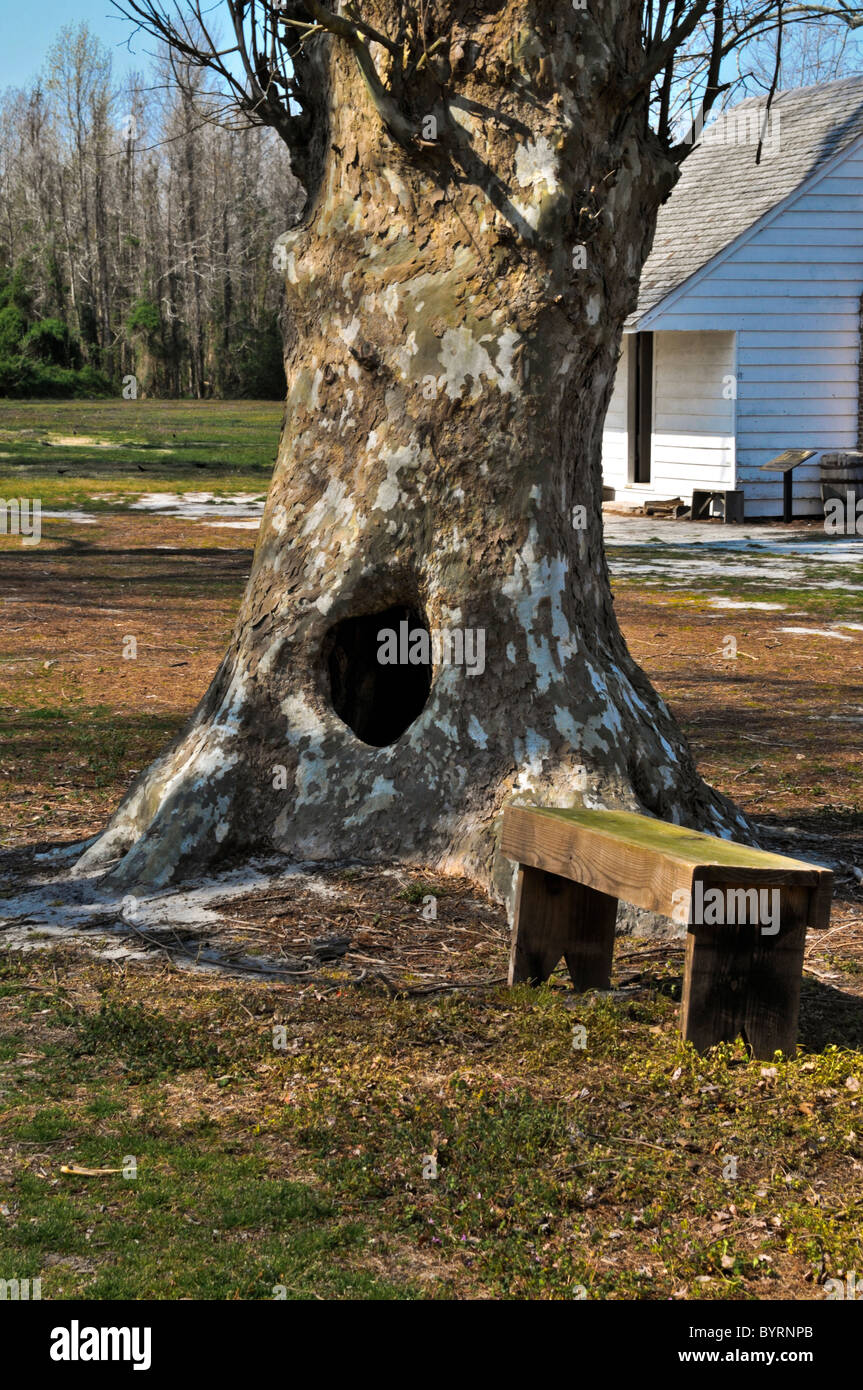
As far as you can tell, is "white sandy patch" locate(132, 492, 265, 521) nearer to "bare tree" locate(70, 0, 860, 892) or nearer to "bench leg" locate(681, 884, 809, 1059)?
"bare tree" locate(70, 0, 860, 892)

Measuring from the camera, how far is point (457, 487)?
610 centimetres

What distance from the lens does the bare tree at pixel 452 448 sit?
19.4 ft

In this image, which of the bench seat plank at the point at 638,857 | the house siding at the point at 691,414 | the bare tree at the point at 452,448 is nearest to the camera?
the bench seat plank at the point at 638,857

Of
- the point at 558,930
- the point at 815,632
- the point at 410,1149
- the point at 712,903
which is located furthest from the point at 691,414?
the point at 410,1149

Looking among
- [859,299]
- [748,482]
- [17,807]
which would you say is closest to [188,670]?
[17,807]

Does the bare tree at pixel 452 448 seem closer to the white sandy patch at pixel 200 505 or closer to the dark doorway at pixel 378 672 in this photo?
the dark doorway at pixel 378 672

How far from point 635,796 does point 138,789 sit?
7.27 feet

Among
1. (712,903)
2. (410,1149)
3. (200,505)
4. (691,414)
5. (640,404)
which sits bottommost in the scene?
(410,1149)

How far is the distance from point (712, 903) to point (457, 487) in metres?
2.42

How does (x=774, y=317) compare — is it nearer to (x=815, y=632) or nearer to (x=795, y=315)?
(x=795, y=315)

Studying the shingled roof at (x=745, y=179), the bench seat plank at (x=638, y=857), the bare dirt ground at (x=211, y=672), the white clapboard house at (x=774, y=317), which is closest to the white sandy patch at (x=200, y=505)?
the bare dirt ground at (x=211, y=672)

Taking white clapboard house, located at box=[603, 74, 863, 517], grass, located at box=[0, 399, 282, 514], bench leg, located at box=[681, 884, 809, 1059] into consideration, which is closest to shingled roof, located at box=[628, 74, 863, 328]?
white clapboard house, located at box=[603, 74, 863, 517]

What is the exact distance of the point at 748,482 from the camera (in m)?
23.1

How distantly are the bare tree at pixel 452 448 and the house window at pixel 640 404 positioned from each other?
65.2ft
